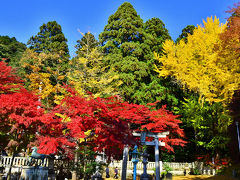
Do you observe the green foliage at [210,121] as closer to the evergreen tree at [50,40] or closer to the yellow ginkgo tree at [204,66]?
the yellow ginkgo tree at [204,66]

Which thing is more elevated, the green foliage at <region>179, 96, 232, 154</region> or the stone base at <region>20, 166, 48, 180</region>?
the green foliage at <region>179, 96, 232, 154</region>

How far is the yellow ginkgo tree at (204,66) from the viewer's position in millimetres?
12430

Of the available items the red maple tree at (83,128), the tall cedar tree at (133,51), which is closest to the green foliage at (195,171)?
the tall cedar tree at (133,51)

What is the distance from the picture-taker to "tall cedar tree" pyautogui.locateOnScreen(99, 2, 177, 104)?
16297 mm

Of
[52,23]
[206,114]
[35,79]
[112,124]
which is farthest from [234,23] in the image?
[52,23]

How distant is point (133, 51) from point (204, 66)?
6.22 m

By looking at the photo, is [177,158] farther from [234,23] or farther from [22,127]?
[22,127]

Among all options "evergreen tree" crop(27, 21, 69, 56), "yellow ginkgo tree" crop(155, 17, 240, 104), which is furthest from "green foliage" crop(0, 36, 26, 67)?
"yellow ginkgo tree" crop(155, 17, 240, 104)

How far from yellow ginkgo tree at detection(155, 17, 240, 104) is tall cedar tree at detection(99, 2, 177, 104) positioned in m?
1.92

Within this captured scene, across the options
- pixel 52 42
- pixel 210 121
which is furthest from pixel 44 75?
pixel 210 121

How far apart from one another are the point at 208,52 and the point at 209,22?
3.56 meters

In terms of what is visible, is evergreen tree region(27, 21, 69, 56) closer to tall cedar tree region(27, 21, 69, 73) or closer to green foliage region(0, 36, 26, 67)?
tall cedar tree region(27, 21, 69, 73)

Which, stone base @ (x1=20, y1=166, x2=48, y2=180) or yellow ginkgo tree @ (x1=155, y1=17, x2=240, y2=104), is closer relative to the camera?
stone base @ (x1=20, y1=166, x2=48, y2=180)

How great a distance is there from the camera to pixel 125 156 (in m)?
11.5
